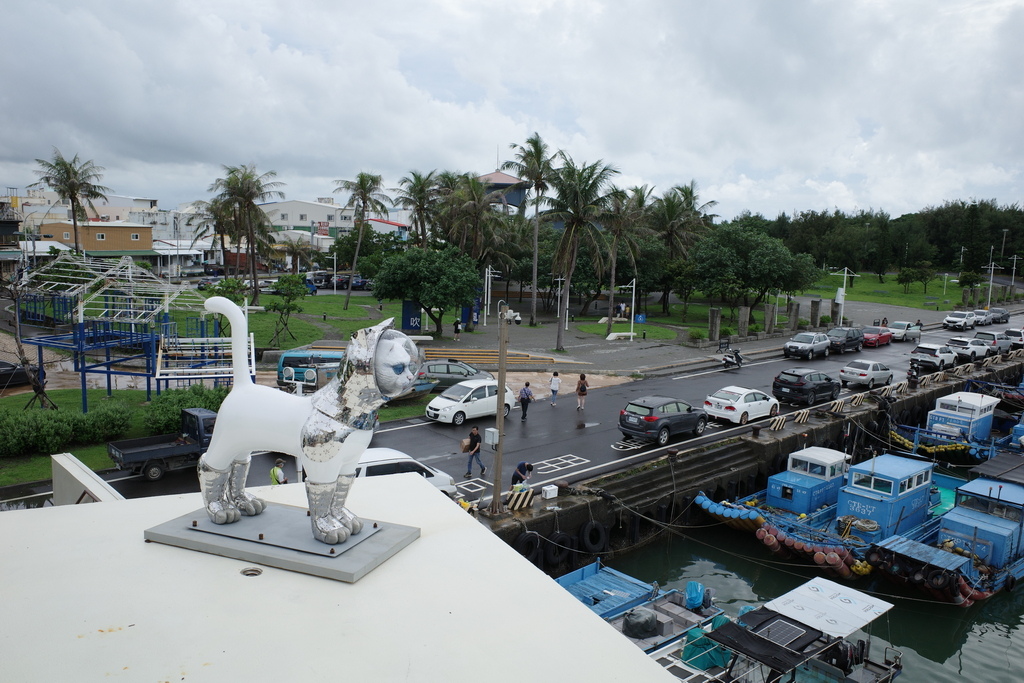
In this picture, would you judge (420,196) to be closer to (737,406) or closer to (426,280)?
(426,280)

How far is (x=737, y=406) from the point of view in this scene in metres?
25.5

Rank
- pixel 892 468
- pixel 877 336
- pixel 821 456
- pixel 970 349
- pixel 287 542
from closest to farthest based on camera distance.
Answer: pixel 287 542 < pixel 892 468 < pixel 821 456 < pixel 970 349 < pixel 877 336

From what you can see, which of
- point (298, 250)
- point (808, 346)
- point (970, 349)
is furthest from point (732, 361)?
point (298, 250)

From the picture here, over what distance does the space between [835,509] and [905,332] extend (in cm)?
3446

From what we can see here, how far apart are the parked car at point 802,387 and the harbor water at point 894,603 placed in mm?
10890

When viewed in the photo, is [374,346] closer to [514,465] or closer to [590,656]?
[590,656]

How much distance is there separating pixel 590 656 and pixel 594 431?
1845 centimetres

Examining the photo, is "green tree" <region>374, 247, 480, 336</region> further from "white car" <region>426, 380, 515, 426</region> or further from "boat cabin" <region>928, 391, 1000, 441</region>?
"boat cabin" <region>928, 391, 1000, 441</region>

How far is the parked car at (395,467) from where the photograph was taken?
655 inches

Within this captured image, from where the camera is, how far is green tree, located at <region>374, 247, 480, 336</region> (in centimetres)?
3938

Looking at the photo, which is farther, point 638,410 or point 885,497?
point 638,410

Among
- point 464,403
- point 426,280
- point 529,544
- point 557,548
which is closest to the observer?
point 529,544

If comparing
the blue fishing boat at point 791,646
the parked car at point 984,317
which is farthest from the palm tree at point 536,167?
the parked car at point 984,317

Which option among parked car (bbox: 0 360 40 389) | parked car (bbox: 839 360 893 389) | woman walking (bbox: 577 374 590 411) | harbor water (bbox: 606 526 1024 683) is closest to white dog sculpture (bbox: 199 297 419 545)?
harbor water (bbox: 606 526 1024 683)
